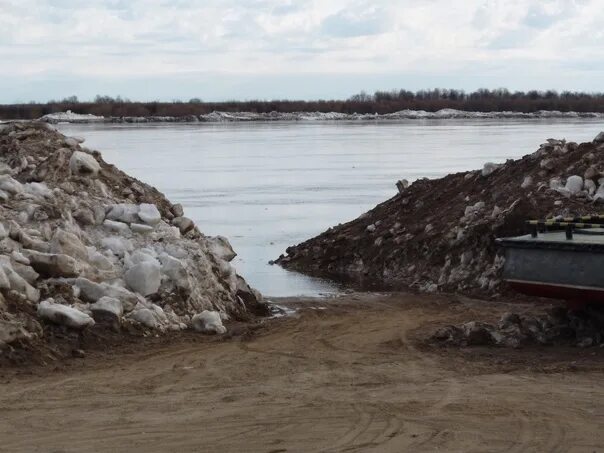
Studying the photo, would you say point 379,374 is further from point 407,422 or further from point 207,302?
point 207,302

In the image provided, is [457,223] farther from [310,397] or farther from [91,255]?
[310,397]

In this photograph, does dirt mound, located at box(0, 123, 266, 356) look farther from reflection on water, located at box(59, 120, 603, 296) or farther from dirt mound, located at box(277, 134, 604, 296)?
dirt mound, located at box(277, 134, 604, 296)

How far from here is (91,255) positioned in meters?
11.6

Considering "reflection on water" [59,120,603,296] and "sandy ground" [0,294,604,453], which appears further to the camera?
"reflection on water" [59,120,603,296]

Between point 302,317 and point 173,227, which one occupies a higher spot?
point 173,227

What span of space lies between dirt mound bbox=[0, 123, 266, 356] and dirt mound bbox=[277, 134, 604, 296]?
3.51 metres

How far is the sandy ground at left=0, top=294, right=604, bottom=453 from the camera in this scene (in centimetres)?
723

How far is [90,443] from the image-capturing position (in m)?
7.24

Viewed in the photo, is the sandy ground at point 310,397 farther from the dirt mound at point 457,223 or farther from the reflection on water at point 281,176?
the reflection on water at point 281,176

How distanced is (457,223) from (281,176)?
19665mm

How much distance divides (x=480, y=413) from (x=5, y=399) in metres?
3.55

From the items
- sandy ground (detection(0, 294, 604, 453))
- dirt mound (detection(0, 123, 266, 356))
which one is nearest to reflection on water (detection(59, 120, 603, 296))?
dirt mound (detection(0, 123, 266, 356))

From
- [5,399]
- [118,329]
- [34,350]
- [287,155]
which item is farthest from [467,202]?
[287,155]

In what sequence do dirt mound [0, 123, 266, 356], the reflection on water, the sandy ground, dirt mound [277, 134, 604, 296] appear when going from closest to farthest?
the sandy ground < dirt mound [0, 123, 266, 356] < dirt mound [277, 134, 604, 296] < the reflection on water
